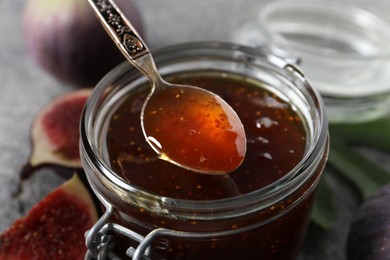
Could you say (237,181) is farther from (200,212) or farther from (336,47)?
(336,47)

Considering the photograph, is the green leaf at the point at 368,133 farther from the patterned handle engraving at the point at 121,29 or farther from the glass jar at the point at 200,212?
the patterned handle engraving at the point at 121,29

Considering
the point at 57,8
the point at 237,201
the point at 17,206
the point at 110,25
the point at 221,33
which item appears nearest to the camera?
the point at 237,201

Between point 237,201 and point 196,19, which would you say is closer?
point 237,201

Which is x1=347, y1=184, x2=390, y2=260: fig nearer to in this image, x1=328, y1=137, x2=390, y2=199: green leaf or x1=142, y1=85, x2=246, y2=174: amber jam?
x1=328, y1=137, x2=390, y2=199: green leaf

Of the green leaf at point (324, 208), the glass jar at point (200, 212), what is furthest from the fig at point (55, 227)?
the green leaf at point (324, 208)

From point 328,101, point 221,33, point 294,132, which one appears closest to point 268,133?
point 294,132

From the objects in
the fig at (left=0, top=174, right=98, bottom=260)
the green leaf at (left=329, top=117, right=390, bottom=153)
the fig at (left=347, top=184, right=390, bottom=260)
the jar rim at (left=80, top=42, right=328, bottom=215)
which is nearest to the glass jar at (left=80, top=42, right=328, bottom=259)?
the jar rim at (left=80, top=42, right=328, bottom=215)

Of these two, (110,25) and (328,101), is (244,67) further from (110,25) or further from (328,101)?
(328,101)
